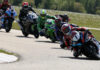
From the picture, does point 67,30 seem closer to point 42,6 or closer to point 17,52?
point 17,52

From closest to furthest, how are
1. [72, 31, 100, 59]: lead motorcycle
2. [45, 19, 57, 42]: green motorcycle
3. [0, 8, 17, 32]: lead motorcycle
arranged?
[72, 31, 100, 59]: lead motorcycle
[45, 19, 57, 42]: green motorcycle
[0, 8, 17, 32]: lead motorcycle

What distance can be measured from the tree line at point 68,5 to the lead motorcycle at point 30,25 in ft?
382

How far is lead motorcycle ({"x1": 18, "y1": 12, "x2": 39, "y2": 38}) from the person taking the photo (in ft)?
83.1

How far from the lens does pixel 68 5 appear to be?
573 feet

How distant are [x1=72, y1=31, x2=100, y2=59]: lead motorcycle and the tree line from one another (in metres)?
127

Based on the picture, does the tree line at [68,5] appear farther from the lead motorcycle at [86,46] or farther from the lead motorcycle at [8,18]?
the lead motorcycle at [86,46]

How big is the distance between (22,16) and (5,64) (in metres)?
13.4

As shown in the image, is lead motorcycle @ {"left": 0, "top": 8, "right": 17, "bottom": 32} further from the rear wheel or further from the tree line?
the tree line

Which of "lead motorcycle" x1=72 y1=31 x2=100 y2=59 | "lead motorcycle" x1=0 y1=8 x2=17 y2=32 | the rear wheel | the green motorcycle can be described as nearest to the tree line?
"lead motorcycle" x1=0 y1=8 x2=17 y2=32

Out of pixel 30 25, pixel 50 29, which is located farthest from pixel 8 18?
pixel 50 29

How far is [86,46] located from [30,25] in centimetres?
1031

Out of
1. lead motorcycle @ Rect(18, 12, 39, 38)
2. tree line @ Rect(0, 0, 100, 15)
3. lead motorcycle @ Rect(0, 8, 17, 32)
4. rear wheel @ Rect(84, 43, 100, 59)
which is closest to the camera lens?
rear wheel @ Rect(84, 43, 100, 59)

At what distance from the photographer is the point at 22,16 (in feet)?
86.8

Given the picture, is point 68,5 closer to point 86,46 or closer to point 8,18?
point 8,18
